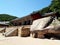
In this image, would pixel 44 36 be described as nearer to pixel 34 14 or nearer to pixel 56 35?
pixel 56 35

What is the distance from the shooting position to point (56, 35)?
19.7 m

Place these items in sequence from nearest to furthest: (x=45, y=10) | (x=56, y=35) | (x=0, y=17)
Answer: (x=56, y=35)
(x=45, y=10)
(x=0, y=17)

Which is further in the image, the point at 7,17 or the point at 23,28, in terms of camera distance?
the point at 7,17

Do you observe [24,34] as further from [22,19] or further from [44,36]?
[22,19]

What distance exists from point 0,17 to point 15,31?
46398 millimetres

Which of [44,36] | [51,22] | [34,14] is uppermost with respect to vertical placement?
[34,14]

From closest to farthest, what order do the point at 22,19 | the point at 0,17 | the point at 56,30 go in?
the point at 56,30, the point at 22,19, the point at 0,17

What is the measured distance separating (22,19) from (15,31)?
710 cm


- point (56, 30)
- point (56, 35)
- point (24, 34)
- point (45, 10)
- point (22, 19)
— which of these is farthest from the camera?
point (45, 10)

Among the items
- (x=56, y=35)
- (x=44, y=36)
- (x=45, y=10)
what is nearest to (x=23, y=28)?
(x=44, y=36)

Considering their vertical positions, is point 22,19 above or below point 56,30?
above

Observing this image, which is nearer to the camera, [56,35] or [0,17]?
[56,35]

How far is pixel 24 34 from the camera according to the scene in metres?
27.0

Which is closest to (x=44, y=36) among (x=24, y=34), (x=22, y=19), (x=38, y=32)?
(x=38, y=32)
